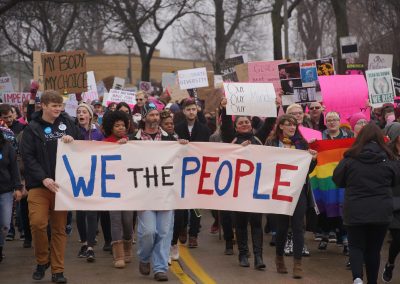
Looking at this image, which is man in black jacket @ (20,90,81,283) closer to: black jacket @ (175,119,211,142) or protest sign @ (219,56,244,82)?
black jacket @ (175,119,211,142)

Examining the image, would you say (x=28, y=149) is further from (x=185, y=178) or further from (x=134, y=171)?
(x=185, y=178)

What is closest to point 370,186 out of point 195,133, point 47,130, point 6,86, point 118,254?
point 118,254

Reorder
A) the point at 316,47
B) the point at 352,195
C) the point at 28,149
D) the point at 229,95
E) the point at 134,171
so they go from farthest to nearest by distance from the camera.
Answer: the point at 316,47 → the point at 229,95 → the point at 134,171 → the point at 28,149 → the point at 352,195

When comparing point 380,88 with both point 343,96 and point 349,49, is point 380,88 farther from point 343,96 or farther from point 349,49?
point 349,49

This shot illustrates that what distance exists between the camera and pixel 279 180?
891 cm

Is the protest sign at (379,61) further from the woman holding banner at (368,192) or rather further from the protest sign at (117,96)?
the woman holding banner at (368,192)

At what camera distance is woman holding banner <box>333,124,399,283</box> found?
7.52 metres

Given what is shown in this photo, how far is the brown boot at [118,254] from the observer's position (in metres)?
9.10

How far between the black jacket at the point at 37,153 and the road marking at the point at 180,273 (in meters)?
1.72

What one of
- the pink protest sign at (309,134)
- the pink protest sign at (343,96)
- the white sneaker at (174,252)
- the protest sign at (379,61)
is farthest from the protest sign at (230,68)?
Result: the white sneaker at (174,252)

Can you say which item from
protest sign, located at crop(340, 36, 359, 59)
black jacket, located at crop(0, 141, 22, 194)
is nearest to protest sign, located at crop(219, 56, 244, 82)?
protest sign, located at crop(340, 36, 359, 59)

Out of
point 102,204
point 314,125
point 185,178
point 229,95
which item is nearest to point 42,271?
point 102,204

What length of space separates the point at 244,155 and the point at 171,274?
60.2 inches

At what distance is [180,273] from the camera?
8859 millimetres
